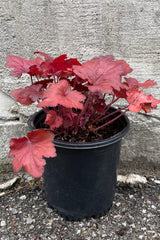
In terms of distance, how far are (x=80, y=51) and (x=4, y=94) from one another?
24.0 inches

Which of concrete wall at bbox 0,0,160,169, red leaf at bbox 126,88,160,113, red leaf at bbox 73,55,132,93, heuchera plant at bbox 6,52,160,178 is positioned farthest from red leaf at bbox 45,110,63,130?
concrete wall at bbox 0,0,160,169

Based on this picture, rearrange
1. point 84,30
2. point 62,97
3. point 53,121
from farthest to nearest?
point 84,30 → point 53,121 → point 62,97

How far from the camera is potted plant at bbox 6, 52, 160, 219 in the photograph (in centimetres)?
106

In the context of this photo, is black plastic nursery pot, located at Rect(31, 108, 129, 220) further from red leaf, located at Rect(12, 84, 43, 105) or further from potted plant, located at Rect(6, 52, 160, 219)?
red leaf, located at Rect(12, 84, 43, 105)

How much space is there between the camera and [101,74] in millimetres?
1105

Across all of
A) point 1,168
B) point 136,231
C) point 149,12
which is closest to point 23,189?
point 1,168

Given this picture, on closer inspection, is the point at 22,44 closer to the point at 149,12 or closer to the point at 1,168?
the point at 149,12

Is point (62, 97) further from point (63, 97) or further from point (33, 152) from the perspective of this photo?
point (33, 152)

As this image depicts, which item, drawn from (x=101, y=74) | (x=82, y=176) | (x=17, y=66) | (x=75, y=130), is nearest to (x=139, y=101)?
(x=101, y=74)

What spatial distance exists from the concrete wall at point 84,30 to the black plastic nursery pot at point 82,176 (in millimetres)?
446

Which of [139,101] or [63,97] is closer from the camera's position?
[63,97]

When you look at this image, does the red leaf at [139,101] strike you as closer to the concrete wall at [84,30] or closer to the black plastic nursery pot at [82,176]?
the black plastic nursery pot at [82,176]

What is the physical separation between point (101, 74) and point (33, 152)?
444mm

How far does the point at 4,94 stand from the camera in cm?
177
